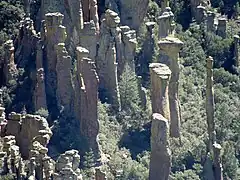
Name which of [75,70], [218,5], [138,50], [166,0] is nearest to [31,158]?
[75,70]

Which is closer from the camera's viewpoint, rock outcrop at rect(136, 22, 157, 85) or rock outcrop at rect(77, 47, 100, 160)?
rock outcrop at rect(77, 47, 100, 160)

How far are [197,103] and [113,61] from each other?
4.91 metres

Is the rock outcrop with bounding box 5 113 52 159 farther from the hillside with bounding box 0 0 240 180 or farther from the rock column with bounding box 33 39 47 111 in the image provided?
the rock column with bounding box 33 39 47 111

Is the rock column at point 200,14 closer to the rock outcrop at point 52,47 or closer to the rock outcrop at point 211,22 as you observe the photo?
the rock outcrop at point 211,22

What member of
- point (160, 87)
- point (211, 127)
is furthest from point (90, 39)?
point (211, 127)

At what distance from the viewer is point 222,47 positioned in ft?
162

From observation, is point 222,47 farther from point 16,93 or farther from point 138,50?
point 16,93

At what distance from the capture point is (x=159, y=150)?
36.7 m

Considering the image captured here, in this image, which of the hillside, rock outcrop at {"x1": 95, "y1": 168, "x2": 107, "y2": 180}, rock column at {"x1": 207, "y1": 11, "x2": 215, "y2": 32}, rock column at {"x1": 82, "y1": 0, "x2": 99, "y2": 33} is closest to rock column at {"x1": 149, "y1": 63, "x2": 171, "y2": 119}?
the hillside

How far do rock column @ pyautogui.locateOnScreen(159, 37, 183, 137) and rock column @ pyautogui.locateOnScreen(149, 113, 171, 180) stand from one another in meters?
4.15

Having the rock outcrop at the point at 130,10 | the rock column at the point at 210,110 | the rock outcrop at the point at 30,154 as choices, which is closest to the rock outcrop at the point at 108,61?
the rock outcrop at the point at 130,10

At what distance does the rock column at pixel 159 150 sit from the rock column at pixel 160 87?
1.60 metres

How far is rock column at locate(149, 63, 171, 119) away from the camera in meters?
37.9

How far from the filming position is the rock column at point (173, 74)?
4088 cm
